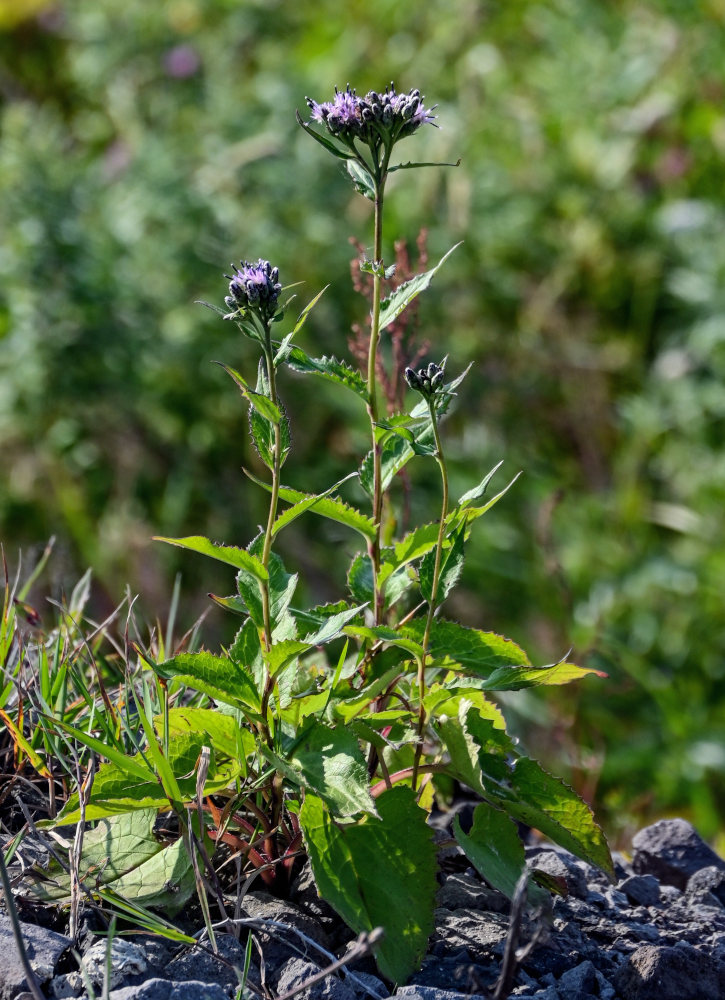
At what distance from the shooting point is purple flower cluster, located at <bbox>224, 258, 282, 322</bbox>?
1370 mm

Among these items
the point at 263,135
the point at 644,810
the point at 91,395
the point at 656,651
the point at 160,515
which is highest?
the point at 263,135


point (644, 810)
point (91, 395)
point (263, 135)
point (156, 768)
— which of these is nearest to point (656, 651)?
point (644, 810)

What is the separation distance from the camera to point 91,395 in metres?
4.31

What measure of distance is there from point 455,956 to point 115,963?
46 centimetres

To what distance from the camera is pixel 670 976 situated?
1.47 meters

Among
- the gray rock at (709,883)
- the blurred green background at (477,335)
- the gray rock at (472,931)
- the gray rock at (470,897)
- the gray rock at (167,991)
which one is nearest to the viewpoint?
the gray rock at (167,991)

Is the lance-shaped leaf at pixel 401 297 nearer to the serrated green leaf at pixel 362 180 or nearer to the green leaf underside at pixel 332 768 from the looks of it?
the serrated green leaf at pixel 362 180

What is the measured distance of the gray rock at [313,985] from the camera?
138 cm

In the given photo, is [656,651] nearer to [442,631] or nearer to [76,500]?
[76,500]

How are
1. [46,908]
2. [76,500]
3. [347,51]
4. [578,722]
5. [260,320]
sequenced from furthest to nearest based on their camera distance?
1. [347,51]
2. [76,500]
3. [578,722]
4. [46,908]
5. [260,320]

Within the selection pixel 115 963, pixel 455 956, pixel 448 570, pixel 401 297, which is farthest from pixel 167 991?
pixel 401 297

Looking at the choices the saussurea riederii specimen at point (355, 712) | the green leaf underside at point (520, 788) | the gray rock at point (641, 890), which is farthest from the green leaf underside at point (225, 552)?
the gray rock at point (641, 890)

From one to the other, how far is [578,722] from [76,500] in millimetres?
2223

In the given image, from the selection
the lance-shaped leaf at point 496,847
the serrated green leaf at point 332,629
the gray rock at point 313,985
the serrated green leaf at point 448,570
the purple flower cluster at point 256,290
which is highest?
the purple flower cluster at point 256,290
